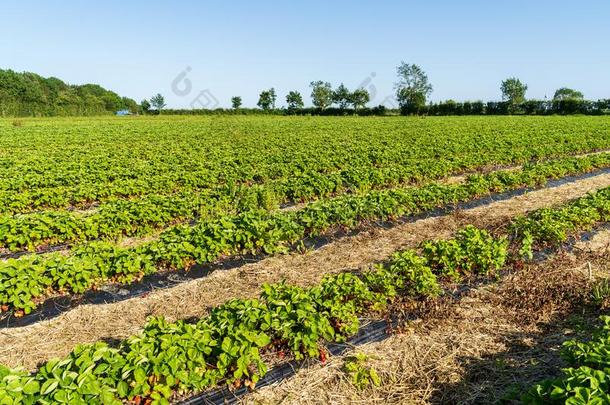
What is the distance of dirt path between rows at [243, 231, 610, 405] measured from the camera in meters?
3.94

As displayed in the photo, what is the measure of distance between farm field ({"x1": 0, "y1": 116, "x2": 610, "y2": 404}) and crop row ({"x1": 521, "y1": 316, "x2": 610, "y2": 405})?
0.02 metres

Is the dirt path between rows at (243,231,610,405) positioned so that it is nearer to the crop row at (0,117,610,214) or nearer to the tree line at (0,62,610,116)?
the crop row at (0,117,610,214)

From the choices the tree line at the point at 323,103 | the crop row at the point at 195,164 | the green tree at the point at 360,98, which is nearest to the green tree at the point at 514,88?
the tree line at the point at 323,103

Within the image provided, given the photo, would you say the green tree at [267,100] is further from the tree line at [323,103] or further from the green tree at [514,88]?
the green tree at [514,88]

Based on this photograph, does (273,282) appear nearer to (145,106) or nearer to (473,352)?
(473,352)

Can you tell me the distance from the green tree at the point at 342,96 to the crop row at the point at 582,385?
3818 inches

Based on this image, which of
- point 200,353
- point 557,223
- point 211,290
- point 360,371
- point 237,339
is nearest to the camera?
point 200,353

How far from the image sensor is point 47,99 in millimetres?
88812

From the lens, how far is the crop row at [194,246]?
566 cm

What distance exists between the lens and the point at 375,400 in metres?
3.87

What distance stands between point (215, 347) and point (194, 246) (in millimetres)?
3162

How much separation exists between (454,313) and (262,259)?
345cm

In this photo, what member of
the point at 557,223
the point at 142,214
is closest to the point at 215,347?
the point at 142,214

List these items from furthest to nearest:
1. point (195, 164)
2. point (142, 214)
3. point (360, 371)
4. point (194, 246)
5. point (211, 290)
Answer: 1. point (195, 164)
2. point (142, 214)
3. point (194, 246)
4. point (211, 290)
5. point (360, 371)
